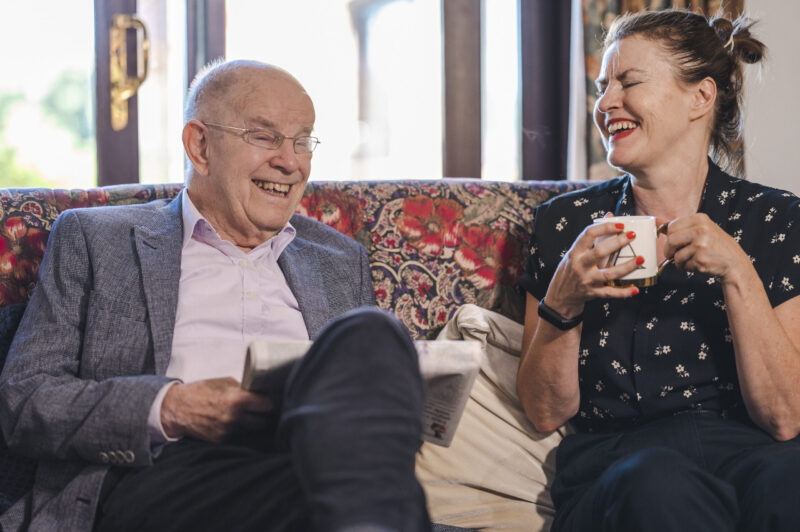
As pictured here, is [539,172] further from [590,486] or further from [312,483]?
[312,483]

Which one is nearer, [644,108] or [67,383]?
[67,383]

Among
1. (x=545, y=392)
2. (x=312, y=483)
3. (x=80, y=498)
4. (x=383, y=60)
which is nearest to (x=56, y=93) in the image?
(x=383, y=60)

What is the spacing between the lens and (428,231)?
1992 millimetres

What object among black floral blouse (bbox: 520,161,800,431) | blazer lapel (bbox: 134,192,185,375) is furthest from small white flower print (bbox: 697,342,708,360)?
blazer lapel (bbox: 134,192,185,375)

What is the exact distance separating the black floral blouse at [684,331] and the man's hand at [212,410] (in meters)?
0.70

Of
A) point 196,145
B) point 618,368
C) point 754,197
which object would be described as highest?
point 196,145

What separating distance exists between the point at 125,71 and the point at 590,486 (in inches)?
82.6

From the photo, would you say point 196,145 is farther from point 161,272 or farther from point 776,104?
point 776,104

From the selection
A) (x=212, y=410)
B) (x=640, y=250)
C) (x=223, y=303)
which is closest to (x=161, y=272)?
(x=223, y=303)

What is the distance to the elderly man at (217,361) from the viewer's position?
3.18 feet

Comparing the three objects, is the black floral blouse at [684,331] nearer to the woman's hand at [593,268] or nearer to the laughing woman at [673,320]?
the laughing woman at [673,320]

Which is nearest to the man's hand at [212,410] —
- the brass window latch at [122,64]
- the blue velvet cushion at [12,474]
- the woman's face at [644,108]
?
the blue velvet cushion at [12,474]

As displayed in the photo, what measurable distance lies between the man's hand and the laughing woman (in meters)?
0.57

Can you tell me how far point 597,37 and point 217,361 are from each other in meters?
1.92
